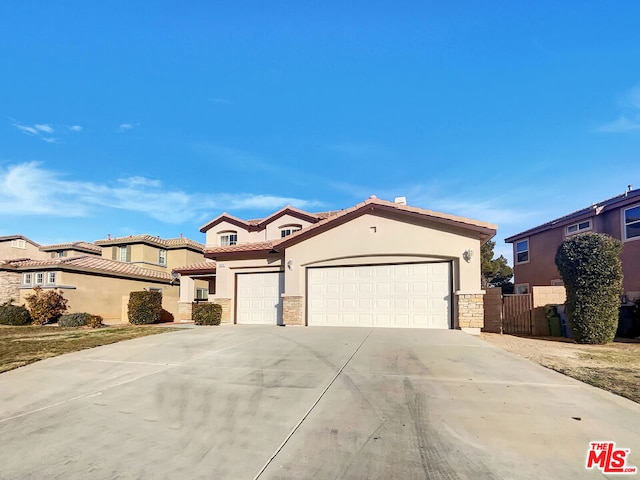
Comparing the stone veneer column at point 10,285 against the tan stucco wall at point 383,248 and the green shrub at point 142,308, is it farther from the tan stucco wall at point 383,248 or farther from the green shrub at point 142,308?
the tan stucco wall at point 383,248

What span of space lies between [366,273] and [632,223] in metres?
12.6

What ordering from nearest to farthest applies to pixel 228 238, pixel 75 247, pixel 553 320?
pixel 553 320, pixel 228 238, pixel 75 247

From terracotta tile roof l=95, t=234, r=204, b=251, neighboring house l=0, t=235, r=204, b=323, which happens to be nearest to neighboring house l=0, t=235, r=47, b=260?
terracotta tile roof l=95, t=234, r=204, b=251

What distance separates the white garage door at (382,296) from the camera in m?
13.2

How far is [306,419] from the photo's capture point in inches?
178

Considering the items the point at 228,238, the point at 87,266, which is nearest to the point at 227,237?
the point at 228,238

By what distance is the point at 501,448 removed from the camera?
12.2 feet

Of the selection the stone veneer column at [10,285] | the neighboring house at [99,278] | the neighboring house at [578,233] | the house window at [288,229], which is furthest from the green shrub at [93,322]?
the neighboring house at [578,233]

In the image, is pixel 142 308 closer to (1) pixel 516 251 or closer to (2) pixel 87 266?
(2) pixel 87 266

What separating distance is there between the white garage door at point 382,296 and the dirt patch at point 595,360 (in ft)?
8.26

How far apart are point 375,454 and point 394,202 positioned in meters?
11.8

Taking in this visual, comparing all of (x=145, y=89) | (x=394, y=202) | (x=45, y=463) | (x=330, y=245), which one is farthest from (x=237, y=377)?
(x=145, y=89)

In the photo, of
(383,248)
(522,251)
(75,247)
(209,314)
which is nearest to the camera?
(383,248)

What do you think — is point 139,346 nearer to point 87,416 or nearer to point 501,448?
point 87,416
